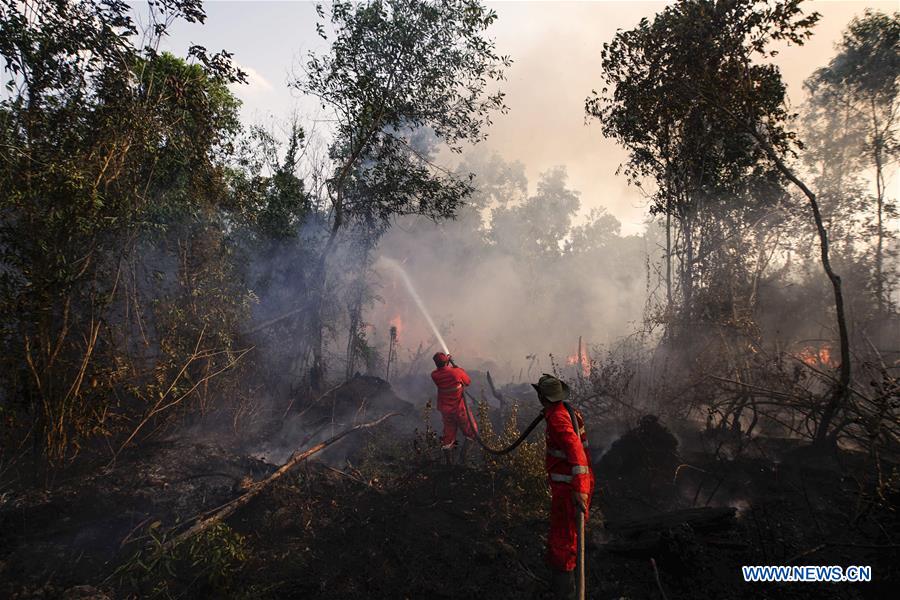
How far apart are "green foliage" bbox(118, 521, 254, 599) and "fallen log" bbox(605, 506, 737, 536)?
15.3 ft

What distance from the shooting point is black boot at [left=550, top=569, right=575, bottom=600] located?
436cm

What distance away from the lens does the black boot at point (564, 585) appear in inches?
172

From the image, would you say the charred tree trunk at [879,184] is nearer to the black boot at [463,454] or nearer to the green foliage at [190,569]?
the black boot at [463,454]

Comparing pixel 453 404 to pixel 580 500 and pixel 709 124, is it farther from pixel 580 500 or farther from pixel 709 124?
pixel 709 124

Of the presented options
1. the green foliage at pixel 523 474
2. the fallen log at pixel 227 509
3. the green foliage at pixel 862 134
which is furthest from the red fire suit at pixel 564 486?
the green foliage at pixel 862 134

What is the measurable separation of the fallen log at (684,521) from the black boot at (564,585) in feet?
4.89

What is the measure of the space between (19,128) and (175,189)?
11.8 ft

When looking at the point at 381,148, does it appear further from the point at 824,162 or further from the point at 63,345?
the point at 824,162

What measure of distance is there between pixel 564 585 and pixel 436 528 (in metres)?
2.15

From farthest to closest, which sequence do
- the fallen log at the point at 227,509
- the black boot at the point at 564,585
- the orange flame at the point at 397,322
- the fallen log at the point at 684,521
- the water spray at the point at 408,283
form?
the water spray at the point at 408,283, the orange flame at the point at 397,322, the fallen log at the point at 684,521, the fallen log at the point at 227,509, the black boot at the point at 564,585

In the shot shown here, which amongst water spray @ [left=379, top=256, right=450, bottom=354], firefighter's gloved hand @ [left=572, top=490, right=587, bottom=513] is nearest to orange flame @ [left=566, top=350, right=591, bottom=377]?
water spray @ [left=379, top=256, right=450, bottom=354]

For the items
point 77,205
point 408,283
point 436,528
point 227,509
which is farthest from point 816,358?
point 408,283

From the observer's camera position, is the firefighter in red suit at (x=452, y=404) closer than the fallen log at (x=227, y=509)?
No

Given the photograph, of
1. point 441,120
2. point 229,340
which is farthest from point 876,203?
point 229,340
